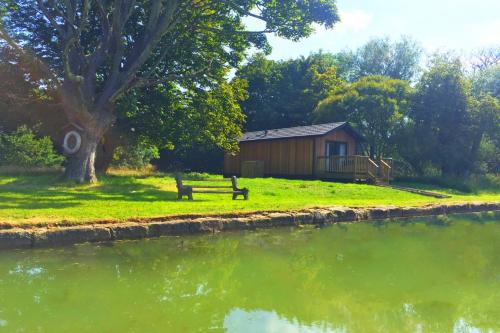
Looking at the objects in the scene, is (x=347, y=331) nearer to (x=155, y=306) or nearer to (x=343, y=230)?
(x=155, y=306)

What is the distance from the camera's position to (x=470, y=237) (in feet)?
31.0

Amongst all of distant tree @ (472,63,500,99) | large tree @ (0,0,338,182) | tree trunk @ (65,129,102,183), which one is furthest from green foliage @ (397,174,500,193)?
tree trunk @ (65,129,102,183)

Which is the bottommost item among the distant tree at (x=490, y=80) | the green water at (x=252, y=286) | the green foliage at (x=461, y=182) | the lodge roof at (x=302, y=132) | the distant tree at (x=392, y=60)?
the green water at (x=252, y=286)

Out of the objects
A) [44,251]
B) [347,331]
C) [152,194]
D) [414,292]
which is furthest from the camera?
[152,194]

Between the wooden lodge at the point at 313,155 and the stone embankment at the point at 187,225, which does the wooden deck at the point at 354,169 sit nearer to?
the wooden lodge at the point at 313,155

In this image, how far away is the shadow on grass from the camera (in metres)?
9.98

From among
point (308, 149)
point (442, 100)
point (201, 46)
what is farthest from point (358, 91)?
point (201, 46)

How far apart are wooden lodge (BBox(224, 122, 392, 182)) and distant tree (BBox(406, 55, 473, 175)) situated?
12.6 ft

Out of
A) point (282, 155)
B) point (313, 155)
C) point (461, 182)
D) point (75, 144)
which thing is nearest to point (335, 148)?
point (313, 155)

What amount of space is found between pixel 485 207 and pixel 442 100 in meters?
13.1

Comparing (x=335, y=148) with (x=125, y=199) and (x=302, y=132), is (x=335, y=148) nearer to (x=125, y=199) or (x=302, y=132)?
(x=302, y=132)

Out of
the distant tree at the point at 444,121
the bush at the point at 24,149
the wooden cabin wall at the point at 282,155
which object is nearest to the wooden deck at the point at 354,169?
the wooden cabin wall at the point at 282,155

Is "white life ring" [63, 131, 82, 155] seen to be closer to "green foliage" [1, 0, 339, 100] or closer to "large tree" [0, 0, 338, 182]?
"large tree" [0, 0, 338, 182]

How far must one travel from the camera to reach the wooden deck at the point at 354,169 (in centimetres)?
2178
